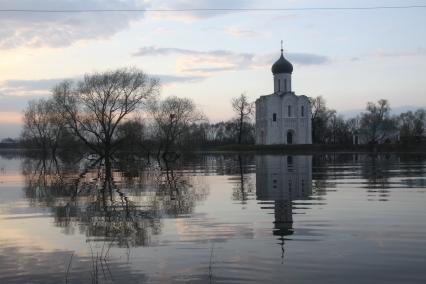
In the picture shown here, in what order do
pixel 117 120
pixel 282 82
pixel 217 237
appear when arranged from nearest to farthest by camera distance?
pixel 217 237 → pixel 117 120 → pixel 282 82

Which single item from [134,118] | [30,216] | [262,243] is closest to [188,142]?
[134,118]

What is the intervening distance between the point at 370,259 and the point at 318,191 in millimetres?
12525

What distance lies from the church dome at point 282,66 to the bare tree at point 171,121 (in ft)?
81.4

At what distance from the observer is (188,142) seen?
3356 inches

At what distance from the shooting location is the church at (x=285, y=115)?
103812 millimetres

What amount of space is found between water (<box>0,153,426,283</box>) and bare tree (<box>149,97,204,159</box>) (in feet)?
182

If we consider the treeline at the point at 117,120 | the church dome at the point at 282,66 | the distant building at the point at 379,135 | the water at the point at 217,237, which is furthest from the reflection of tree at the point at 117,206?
the distant building at the point at 379,135

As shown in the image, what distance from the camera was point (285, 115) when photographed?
104 m

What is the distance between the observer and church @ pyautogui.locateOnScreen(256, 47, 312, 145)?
104m

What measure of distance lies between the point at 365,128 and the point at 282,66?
34670mm

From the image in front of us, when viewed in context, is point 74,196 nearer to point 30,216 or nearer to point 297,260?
point 30,216

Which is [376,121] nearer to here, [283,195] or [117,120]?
[117,120]

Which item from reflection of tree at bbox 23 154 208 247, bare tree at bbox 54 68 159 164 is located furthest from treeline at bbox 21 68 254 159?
reflection of tree at bbox 23 154 208 247

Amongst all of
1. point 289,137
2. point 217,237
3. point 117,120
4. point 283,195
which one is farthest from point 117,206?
point 289,137
